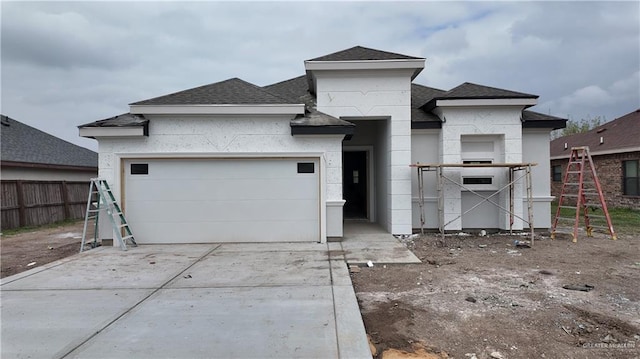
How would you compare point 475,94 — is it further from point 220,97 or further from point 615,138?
point 615,138

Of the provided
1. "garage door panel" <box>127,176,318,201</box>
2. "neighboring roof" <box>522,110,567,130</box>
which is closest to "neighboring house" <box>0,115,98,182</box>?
"garage door panel" <box>127,176,318,201</box>

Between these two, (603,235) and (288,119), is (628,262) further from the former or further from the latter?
(288,119)

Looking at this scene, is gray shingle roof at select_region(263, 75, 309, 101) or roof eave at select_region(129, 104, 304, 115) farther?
gray shingle roof at select_region(263, 75, 309, 101)

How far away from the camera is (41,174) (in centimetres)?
1471

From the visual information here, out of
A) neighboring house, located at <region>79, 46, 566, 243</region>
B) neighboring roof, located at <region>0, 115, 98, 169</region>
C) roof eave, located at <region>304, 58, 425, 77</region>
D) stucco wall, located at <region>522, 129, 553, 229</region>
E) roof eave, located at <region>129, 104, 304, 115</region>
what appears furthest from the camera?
neighboring roof, located at <region>0, 115, 98, 169</region>

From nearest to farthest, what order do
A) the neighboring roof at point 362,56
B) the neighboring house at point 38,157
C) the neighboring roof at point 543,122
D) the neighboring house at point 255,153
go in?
the neighboring house at point 255,153, the neighboring roof at point 362,56, the neighboring roof at point 543,122, the neighboring house at point 38,157

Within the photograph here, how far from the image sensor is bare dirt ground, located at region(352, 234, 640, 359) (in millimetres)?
3383

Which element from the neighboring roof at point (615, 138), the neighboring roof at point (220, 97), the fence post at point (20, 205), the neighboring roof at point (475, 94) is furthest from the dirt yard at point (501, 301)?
the neighboring roof at point (615, 138)

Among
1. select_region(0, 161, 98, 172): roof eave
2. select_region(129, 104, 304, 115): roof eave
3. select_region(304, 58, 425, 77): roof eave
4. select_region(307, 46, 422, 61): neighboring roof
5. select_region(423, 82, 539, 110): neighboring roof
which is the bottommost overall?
select_region(0, 161, 98, 172): roof eave

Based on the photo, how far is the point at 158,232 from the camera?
8.46m

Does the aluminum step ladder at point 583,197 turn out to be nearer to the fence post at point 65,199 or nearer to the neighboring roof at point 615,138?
the neighboring roof at point 615,138

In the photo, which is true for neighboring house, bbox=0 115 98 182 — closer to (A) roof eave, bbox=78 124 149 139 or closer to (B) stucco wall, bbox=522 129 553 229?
(A) roof eave, bbox=78 124 149 139

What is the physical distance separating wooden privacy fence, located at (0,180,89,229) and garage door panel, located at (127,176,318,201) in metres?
7.39

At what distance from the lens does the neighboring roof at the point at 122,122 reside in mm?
8133
